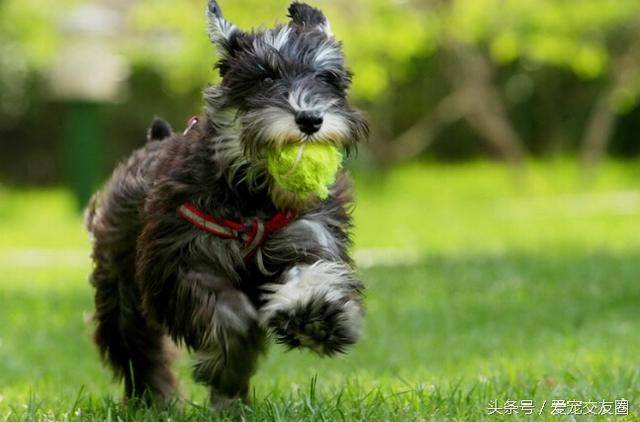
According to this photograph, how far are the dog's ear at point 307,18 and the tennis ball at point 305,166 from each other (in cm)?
61

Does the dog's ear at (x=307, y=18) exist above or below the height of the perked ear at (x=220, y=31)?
above

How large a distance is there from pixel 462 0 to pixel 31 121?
38.7 ft

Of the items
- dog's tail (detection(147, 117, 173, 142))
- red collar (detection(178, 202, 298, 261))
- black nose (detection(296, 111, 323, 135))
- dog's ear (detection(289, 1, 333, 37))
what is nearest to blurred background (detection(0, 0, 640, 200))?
dog's tail (detection(147, 117, 173, 142))

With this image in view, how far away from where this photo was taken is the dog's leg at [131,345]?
525cm

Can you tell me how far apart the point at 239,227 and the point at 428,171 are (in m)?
21.8

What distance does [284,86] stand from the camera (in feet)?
13.5

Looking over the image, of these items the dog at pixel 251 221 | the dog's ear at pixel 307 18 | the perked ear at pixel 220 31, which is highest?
the dog's ear at pixel 307 18

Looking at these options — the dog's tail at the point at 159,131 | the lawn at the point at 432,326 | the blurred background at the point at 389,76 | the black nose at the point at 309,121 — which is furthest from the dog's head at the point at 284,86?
Result: the blurred background at the point at 389,76

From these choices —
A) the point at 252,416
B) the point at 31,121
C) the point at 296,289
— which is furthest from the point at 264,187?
the point at 31,121

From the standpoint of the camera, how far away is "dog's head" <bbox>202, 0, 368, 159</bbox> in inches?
158

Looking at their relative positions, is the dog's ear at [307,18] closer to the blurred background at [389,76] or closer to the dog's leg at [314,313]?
the dog's leg at [314,313]

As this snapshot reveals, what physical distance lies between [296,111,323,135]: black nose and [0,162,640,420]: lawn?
1.03m

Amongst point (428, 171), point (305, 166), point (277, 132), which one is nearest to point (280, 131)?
point (277, 132)

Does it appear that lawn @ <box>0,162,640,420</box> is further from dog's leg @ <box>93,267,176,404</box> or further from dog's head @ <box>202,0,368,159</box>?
dog's head @ <box>202,0,368,159</box>
